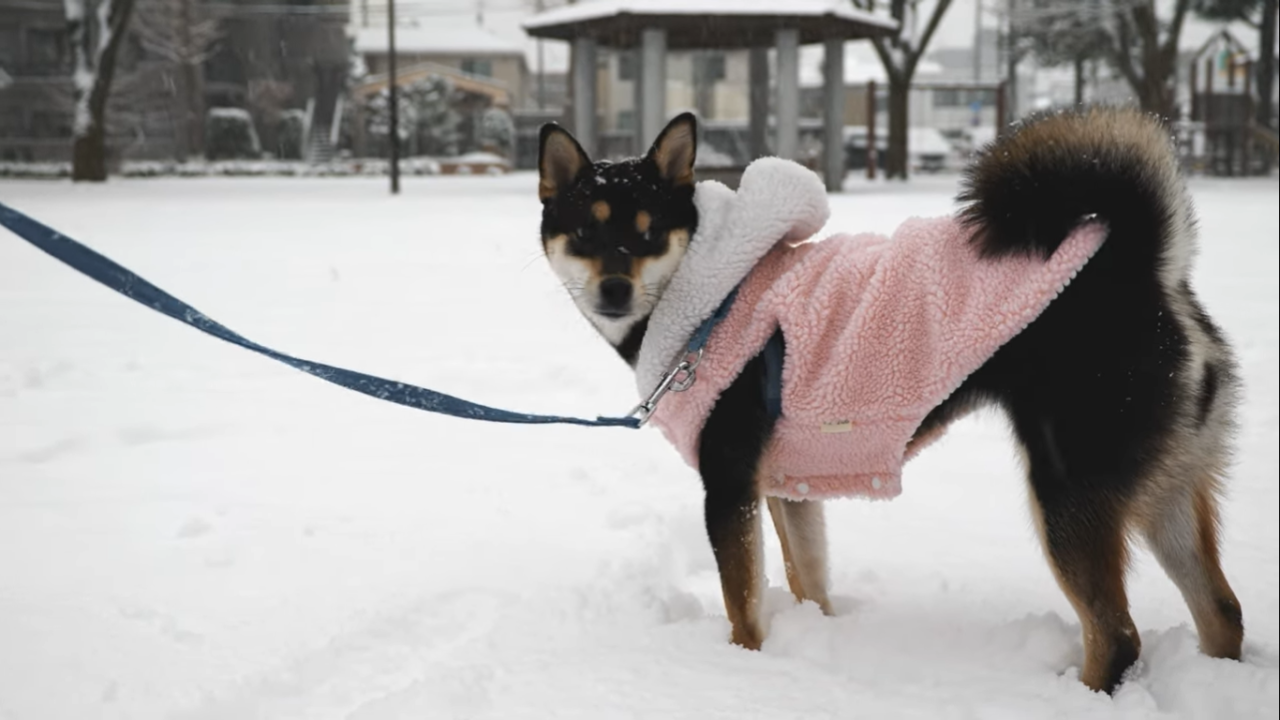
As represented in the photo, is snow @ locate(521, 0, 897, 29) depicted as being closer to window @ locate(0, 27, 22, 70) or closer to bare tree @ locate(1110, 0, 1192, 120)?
bare tree @ locate(1110, 0, 1192, 120)

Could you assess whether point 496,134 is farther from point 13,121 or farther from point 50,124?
point 13,121

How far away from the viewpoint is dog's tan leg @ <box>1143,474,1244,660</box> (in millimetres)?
2555

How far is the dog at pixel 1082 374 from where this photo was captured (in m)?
2.33

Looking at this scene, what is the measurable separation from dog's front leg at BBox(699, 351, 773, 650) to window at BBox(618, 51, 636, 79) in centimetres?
1764

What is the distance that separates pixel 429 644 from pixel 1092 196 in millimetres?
1990

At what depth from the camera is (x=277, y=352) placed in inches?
98.0

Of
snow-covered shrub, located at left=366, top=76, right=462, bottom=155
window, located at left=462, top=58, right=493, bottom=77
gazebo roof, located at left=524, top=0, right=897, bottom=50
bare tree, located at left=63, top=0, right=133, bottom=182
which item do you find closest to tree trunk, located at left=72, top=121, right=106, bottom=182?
bare tree, located at left=63, top=0, right=133, bottom=182

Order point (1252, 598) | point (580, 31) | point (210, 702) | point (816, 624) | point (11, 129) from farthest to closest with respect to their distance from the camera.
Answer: point (11, 129) < point (580, 31) < point (1252, 598) < point (816, 624) < point (210, 702)

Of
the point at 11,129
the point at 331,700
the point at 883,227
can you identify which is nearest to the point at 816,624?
the point at 331,700

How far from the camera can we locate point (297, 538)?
10.7 feet

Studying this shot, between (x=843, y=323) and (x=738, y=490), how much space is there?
505 millimetres

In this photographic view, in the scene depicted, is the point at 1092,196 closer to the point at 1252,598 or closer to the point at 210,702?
the point at 1252,598

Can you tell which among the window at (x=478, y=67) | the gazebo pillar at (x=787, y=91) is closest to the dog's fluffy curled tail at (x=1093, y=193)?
the gazebo pillar at (x=787, y=91)

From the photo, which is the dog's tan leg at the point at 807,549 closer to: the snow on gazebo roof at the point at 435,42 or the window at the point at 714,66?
the window at the point at 714,66
